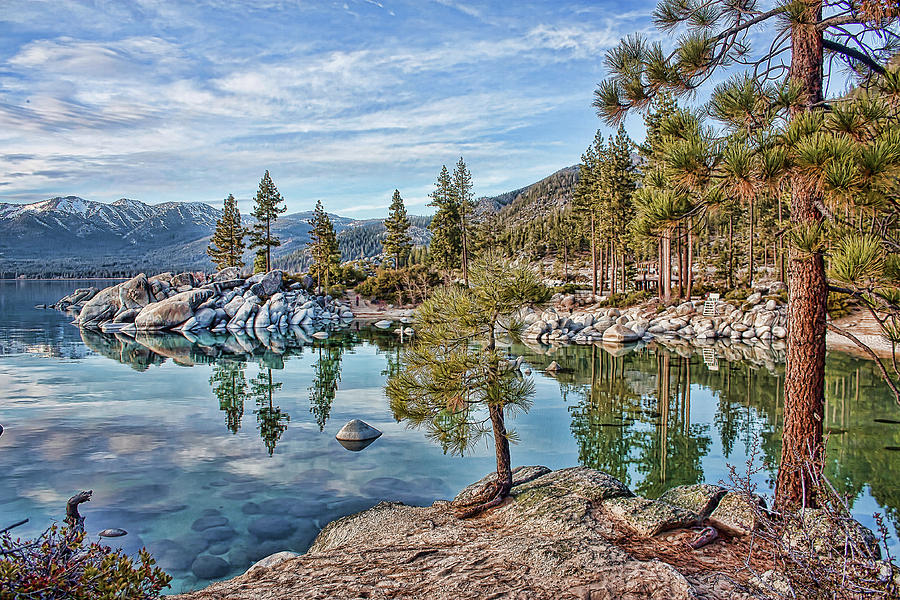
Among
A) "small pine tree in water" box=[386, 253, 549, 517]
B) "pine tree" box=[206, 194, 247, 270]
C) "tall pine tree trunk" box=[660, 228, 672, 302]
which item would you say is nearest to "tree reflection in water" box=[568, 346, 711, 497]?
"small pine tree in water" box=[386, 253, 549, 517]

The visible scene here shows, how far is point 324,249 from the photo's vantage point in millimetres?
56250

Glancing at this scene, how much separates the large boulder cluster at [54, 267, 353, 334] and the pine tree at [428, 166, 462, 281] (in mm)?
10449

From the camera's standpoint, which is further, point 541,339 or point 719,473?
point 541,339

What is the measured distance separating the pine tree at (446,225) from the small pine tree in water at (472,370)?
1457 inches

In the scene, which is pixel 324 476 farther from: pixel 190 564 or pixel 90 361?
pixel 90 361

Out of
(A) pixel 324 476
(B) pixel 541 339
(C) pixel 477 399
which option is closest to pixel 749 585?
(C) pixel 477 399

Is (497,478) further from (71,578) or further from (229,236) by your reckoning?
(229,236)

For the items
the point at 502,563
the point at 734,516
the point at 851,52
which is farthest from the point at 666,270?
the point at 502,563

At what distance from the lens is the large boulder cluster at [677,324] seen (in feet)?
102

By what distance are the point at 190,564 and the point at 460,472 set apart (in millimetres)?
5264

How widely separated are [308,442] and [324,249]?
45041 millimetres

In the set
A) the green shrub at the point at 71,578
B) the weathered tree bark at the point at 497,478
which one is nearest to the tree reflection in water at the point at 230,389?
the weathered tree bark at the point at 497,478

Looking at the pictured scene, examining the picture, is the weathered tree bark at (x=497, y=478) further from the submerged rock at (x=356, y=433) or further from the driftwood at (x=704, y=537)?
the submerged rock at (x=356, y=433)

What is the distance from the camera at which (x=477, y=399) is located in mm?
7430
